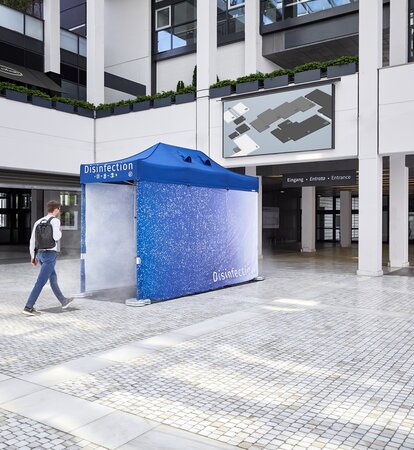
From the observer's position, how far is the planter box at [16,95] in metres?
17.9

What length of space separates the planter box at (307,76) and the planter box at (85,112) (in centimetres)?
977

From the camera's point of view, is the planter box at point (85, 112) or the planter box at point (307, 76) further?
the planter box at point (85, 112)

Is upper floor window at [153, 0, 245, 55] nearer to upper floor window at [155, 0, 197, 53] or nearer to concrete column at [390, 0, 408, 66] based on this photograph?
upper floor window at [155, 0, 197, 53]

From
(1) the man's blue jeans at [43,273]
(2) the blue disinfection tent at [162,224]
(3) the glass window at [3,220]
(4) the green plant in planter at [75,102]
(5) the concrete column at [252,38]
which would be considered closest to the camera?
(1) the man's blue jeans at [43,273]

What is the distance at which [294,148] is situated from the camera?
Result: 16.1m

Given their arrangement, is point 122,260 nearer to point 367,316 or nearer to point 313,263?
point 367,316

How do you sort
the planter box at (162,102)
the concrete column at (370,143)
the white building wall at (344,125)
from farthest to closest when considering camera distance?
the planter box at (162,102), the white building wall at (344,125), the concrete column at (370,143)

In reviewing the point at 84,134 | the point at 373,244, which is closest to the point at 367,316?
the point at 373,244

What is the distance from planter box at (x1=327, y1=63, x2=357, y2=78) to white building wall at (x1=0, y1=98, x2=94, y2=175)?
35.6ft

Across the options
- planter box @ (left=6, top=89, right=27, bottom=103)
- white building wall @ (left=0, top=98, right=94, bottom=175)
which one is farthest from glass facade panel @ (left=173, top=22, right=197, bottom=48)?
planter box @ (left=6, top=89, right=27, bottom=103)

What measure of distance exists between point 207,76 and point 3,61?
10345 mm

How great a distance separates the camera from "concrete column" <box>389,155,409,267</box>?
58.3 ft

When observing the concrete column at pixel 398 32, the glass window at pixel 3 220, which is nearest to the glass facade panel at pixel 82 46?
the glass window at pixel 3 220

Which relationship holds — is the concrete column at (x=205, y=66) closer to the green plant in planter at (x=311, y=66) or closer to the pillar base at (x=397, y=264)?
the green plant in planter at (x=311, y=66)
